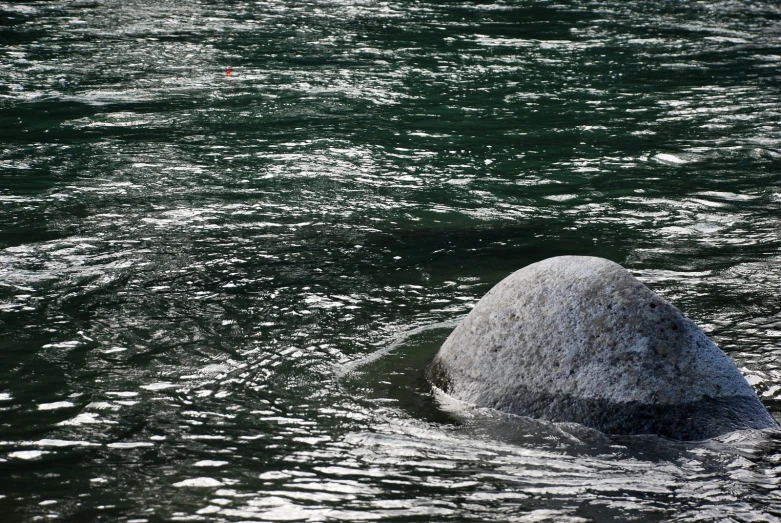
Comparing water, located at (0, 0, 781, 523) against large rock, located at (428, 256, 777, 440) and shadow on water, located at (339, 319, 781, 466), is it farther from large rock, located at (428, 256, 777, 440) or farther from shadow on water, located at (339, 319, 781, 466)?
large rock, located at (428, 256, 777, 440)

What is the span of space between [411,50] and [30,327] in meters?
14.9

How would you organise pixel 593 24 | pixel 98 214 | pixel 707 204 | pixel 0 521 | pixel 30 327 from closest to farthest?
pixel 0 521 → pixel 30 327 → pixel 98 214 → pixel 707 204 → pixel 593 24

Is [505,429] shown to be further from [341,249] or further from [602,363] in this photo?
[341,249]

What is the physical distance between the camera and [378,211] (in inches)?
469

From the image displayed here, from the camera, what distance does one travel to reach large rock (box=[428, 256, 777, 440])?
671 centimetres

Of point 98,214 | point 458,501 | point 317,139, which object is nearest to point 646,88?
point 317,139

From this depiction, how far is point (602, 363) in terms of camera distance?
682 cm

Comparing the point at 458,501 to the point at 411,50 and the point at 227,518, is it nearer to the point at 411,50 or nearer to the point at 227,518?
the point at 227,518

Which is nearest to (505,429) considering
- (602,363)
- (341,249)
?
(602,363)

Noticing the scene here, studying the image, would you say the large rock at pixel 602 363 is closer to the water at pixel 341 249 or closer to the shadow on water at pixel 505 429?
the shadow on water at pixel 505 429

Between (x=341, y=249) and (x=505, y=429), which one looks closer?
(x=505, y=429)

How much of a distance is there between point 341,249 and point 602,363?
4.24 m

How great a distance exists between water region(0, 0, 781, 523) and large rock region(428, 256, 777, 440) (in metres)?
0.19

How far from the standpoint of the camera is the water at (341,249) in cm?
615
